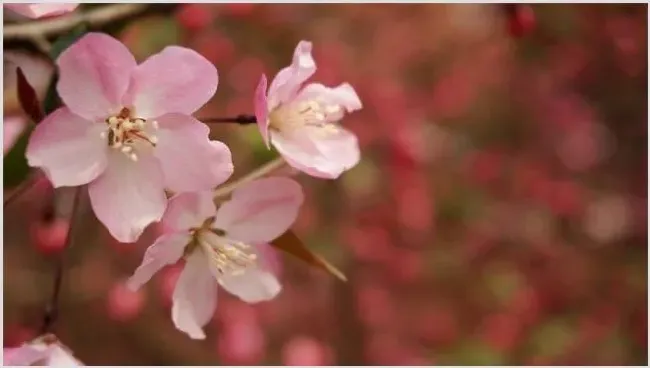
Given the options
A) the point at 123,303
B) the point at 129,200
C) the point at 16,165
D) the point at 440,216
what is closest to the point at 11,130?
the point at 16,165

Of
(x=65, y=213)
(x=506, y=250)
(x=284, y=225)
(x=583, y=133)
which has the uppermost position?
(x=284, y=225)

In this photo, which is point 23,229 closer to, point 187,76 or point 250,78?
point 250,78

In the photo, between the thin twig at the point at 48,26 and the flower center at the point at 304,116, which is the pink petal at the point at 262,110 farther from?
the thin twig at the point at 48,26

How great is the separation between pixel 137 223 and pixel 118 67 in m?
0.07

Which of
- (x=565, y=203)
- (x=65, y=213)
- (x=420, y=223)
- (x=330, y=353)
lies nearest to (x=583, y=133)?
(x=565, y=203)

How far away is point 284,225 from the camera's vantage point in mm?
416

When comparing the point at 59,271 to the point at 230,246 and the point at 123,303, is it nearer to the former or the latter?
the point at 230,246

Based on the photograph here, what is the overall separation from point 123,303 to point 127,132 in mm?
1097

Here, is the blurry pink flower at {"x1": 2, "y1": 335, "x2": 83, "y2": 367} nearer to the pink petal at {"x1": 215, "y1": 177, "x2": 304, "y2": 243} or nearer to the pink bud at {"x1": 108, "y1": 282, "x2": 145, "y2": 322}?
the pink petal at {"x1": 215, "y1": 177, "x2": 304, "y2": 243}

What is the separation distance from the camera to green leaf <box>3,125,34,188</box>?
423 millimetres

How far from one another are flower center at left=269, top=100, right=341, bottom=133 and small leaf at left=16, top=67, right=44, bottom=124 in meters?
0.11

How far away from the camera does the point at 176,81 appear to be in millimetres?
348

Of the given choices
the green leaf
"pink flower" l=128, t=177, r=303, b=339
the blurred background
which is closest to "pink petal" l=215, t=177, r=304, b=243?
"pink flower" l=128, t=177, r=303, b=339

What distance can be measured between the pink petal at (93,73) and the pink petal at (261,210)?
0.26 ft
